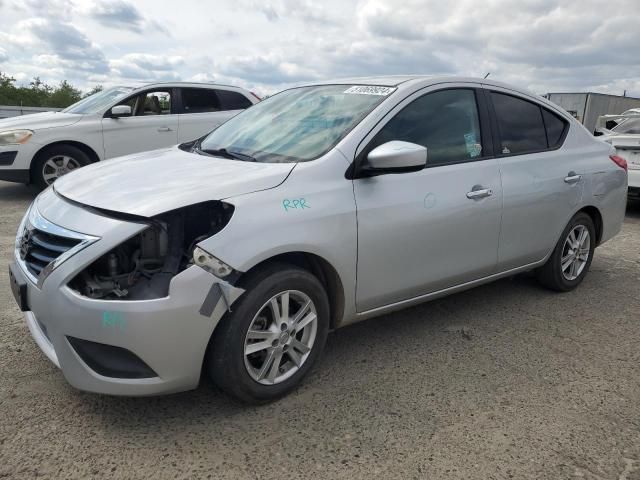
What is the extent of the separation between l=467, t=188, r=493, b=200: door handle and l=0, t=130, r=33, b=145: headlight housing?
625 centimetres

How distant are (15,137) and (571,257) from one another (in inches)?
270

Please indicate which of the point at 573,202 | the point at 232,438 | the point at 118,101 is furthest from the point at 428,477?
the point at 118,101

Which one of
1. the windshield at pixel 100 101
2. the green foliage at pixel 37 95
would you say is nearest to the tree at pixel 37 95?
the green foliage at pixel 37 95

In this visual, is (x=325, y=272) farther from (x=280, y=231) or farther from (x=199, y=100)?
(x=199, y=100)

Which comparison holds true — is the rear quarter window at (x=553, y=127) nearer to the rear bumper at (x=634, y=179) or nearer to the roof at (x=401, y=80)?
the roof at (x=401, y=80)

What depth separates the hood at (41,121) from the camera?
290 inches

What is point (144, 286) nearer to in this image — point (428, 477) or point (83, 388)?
point (83, 388)

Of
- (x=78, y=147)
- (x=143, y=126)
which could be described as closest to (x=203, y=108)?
(x=143, y=126)

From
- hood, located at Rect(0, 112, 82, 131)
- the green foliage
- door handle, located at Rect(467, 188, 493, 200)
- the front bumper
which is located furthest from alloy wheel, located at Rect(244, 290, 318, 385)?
the green foliage

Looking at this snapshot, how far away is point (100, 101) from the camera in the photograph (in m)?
8.20

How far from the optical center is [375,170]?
2.95 m

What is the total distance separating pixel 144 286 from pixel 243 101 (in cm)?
702

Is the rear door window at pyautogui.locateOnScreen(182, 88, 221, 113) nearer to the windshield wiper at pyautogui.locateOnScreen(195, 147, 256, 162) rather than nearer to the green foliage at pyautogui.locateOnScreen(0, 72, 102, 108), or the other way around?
the windshield wiper at pyautogui.locateOnScreen(195, 147, 256, 162)

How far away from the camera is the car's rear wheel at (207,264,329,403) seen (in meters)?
2.52
